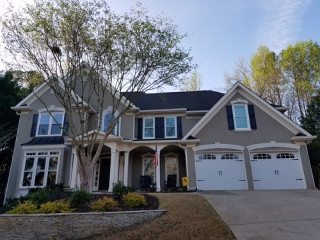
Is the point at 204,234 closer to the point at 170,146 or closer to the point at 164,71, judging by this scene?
the point at 164,71

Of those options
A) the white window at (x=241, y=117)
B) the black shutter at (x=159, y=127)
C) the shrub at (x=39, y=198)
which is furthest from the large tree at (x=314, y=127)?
the shrub at (x=39, y=198)

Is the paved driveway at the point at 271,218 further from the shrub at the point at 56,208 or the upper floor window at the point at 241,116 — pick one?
the upper floor window at the point at 241,116

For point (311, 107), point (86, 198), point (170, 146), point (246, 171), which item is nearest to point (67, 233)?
point (86, 198)

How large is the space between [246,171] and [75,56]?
37.4 ft

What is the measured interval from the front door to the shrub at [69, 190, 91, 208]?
22.7ft

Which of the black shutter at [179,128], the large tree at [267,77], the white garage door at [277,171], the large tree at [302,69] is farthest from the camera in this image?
the large tree at [267,77]

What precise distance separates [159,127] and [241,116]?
→ 5.77 m

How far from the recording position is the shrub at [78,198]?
786 cm

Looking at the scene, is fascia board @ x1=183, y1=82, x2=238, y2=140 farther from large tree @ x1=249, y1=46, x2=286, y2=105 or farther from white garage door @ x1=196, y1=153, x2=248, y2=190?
large tree @ x1=249, y1=46, x2=286, y2=105

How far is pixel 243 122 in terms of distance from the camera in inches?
542

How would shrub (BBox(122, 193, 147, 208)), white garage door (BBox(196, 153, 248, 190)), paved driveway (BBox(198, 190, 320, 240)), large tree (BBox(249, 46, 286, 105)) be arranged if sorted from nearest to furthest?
paved driveway (BBox(198, 190, 320, 240)), shrub (BBox(122, 193, 147, 208)), white garage door (BBox(196, 153, 248, 190)), large tree (BBox(249, 46, 286, 105))

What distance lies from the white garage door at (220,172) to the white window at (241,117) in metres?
1.90

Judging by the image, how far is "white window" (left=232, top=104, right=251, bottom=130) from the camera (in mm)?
13672

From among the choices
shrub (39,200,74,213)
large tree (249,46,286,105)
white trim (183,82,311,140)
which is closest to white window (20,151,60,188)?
shrub (39,200,74,213)
